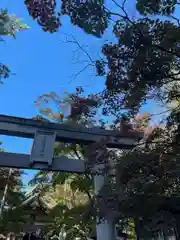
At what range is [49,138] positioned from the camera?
4.95 meters

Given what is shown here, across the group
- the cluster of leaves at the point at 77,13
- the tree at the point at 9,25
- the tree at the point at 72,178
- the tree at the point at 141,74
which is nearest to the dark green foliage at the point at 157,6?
the tree at the point at 141,74

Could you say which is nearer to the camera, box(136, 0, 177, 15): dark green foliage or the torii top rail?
box(136, 0, 177, 15): dark green foliage

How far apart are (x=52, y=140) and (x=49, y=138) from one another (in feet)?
0.23

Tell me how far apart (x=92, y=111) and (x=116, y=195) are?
5.16 feet

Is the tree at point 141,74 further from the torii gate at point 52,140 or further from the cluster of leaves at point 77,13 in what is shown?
the torii gate at point 52,140

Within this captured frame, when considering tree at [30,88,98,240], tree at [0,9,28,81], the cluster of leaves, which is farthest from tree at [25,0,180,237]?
tree at [0,9,28,81]

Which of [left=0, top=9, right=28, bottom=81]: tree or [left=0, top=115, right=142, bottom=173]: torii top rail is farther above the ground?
[left=0, top=9, right=28, bottom=81]: tree

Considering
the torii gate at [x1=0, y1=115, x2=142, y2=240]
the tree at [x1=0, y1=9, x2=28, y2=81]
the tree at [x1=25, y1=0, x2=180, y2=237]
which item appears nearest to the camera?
the tree at [x1=25, y1=0, x2=180, y2=237]

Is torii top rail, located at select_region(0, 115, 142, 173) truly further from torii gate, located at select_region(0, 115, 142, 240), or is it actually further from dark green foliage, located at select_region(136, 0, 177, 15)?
dark green foliage, located at select_region(136, 0, 177, 15)

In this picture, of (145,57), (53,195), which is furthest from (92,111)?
(53,195)

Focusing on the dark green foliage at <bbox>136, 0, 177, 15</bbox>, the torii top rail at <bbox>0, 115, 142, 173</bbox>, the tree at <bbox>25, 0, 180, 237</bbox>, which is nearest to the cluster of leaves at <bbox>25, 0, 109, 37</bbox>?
the tree at <bbox>25, 0, 180, 237</bbox>

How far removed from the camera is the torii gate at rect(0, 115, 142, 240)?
15.5 ft

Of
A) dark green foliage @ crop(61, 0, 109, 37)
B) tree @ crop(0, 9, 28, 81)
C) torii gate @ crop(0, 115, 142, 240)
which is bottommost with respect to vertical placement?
torii gate @ crop(0, 115, 142, 240)

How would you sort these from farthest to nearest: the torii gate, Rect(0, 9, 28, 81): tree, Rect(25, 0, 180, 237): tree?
1. Rect(0, 9, 28, 81): tree
2. the torii gate
3. Rect(25, 0, 180, 237): tree
